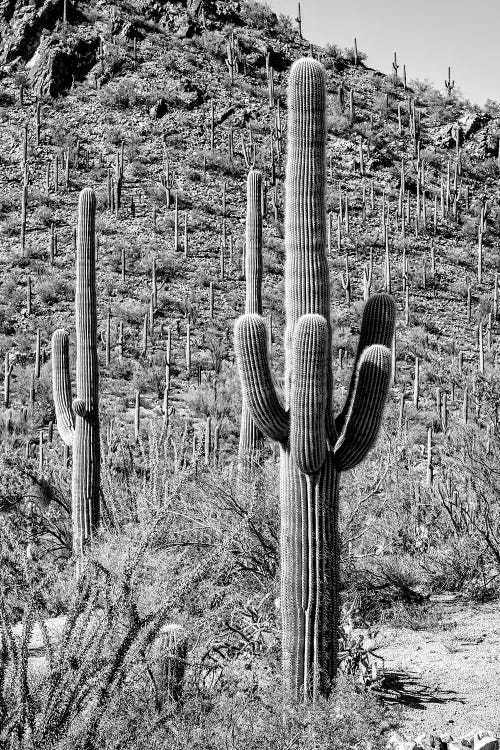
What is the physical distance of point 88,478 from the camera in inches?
477

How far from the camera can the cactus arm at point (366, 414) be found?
23.7 ft

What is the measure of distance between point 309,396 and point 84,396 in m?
5.88

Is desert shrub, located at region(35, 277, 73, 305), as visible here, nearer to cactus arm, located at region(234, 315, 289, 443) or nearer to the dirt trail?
the dirt trail

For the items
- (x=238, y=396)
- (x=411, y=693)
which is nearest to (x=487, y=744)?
(x=411, y=693)

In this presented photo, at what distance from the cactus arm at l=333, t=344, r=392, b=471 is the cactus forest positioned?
0.02 metres

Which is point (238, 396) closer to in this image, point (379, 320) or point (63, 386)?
point (63, 386)

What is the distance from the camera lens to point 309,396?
7.04m

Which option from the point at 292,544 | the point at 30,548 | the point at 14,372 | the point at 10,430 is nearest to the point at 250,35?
the point at 14,372

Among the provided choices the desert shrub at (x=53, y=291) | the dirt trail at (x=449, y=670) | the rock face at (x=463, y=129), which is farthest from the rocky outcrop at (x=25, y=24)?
the dirt trail at (x=449, y=670)

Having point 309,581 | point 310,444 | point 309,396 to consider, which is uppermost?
point 309,396

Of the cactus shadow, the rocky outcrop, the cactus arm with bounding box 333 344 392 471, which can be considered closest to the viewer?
the cactus arm with bounding box 333 344 392 471

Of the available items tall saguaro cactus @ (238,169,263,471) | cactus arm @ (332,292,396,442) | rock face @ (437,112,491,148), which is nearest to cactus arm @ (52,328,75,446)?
tall saguaro cactus @ (238,169,263,471)

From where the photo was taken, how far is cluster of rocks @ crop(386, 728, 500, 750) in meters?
5.93

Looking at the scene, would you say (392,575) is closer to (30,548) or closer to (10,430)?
(30,548)
